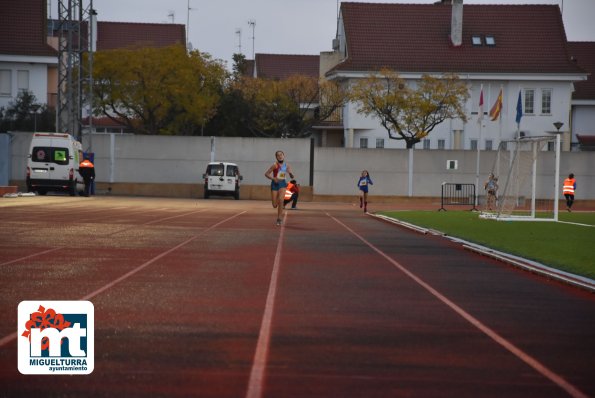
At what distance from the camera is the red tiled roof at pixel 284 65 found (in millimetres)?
98500

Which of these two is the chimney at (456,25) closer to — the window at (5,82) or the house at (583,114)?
the house at (583,114)

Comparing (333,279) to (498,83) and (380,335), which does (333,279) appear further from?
(498,83)

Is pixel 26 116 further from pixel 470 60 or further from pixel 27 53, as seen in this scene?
pixel 470 60


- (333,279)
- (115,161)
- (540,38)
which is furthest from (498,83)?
(333,279)

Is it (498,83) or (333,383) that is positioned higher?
(498,83)

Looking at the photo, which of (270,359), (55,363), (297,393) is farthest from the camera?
(270,359)

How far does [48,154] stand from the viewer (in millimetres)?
44500

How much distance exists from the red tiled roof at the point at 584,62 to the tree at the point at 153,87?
28.3m

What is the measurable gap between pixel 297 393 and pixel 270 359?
119 cm

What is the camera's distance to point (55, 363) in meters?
7.33

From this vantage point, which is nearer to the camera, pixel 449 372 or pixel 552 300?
pixel 449 372

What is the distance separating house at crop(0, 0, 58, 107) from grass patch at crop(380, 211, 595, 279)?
44.7m

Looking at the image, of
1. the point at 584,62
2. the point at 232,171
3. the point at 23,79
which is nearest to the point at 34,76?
the point at 23,79

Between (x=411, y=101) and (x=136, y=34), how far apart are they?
36.9 m
